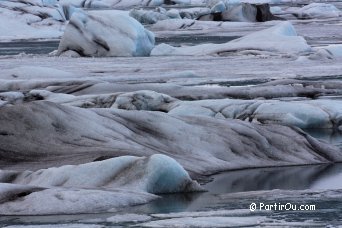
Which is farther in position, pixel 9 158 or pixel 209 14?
pixel 209 14

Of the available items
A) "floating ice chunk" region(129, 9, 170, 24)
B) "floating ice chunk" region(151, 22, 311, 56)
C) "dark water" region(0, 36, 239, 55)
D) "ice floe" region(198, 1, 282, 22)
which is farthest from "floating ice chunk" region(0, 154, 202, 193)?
"floating ice chunk" region(129, 9, 170, 24)

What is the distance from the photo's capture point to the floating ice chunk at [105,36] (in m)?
16.5

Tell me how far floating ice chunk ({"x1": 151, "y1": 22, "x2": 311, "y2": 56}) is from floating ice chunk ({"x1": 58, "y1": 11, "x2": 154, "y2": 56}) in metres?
0.48

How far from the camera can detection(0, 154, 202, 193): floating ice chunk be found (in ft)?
Result: 16.4

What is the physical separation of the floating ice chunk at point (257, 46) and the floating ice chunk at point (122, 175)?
11271 millimetres

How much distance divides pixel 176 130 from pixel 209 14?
23522 millimetres

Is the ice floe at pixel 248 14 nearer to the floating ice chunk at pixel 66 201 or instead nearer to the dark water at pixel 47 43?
the dark water at pixel 47 43

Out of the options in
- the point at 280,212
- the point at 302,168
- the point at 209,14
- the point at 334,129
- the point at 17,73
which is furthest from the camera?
the point at 209,14

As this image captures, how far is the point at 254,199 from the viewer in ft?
16.3

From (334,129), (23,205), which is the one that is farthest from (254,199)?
(334,129)

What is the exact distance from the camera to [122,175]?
5.06 m

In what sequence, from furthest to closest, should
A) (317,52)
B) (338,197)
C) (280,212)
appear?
(317,52), (338,197), (280,212)

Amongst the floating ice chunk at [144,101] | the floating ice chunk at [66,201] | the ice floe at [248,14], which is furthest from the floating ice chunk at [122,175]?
the ice floe at [248,14]

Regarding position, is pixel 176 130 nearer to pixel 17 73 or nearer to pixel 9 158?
pixel 9 158
